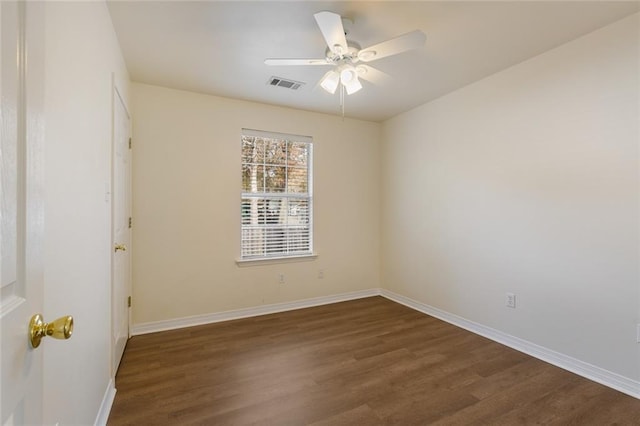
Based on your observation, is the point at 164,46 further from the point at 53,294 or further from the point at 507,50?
the point at 507,50

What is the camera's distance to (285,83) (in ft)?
9.93

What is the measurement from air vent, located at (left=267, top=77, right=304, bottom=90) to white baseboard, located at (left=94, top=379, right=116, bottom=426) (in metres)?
2.79

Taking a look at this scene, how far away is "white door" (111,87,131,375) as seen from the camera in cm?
214

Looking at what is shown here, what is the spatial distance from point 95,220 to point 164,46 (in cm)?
155

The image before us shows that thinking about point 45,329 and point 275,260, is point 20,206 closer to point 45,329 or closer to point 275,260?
point 45,329

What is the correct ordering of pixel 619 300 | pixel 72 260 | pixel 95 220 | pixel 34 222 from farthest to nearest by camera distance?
pixel 619 300 < pixel 95 220 < pixel 72 260 < pixel 34 222

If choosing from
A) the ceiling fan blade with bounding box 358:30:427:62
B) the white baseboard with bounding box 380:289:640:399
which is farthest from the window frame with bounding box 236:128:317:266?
the ceiling fan blade with bounding box 358:30:427:62

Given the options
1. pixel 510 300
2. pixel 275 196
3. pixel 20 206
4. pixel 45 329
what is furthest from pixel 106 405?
pixel 510 300

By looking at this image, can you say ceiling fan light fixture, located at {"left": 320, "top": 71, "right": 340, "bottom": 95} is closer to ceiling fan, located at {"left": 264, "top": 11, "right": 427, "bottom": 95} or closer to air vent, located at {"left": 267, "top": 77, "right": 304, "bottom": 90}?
ceiling fan, located at {"left": 264, "top": 11, "right": 427, "bottom": 95}

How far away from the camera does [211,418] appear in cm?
181

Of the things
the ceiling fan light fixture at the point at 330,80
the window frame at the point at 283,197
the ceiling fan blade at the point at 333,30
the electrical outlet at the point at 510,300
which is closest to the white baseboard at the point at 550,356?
the electrical outlet at the point at 510,300

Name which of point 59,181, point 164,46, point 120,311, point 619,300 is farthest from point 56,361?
point 619,300

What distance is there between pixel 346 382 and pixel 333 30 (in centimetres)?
240

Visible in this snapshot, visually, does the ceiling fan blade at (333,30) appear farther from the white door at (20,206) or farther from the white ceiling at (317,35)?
the white door at (20,206)
